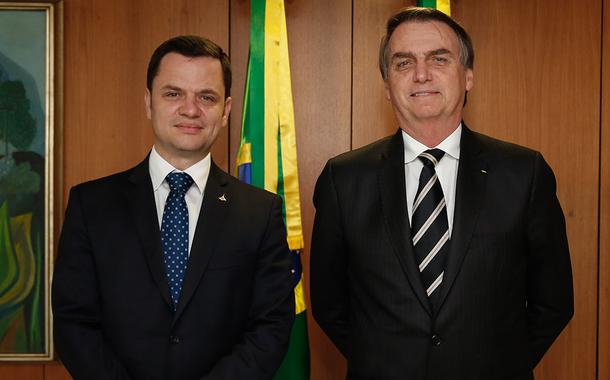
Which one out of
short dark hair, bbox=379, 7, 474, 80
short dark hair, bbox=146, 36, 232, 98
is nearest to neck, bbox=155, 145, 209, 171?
short dark hair, bbox=146, 36, 232, 98

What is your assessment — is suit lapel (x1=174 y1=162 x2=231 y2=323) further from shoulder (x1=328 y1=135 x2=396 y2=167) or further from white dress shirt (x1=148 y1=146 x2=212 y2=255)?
shoulder (x1=328 y1=135 x2=396 y2=167)

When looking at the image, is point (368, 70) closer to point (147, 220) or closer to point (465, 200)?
point (465, 200)

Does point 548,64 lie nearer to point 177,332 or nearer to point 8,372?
point 177,332

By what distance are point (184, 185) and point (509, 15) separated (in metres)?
1.83

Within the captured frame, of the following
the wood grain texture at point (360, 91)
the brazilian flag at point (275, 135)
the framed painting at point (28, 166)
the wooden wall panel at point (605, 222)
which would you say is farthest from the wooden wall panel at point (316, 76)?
the wooden wall panel at point (605, 222)

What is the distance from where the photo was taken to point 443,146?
1.99 metres

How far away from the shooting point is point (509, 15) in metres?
3.01

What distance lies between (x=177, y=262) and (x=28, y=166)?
137cm

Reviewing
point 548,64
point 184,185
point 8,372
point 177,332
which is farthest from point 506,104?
point 8,372

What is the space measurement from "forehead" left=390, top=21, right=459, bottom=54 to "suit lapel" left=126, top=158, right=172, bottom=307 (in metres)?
0.87

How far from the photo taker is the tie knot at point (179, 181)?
6.42ft

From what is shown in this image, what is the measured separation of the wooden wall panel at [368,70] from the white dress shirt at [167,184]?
1171 mm

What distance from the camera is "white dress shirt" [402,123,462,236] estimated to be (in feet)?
6.48

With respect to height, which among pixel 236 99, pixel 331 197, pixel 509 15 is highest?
pixel 509 15
